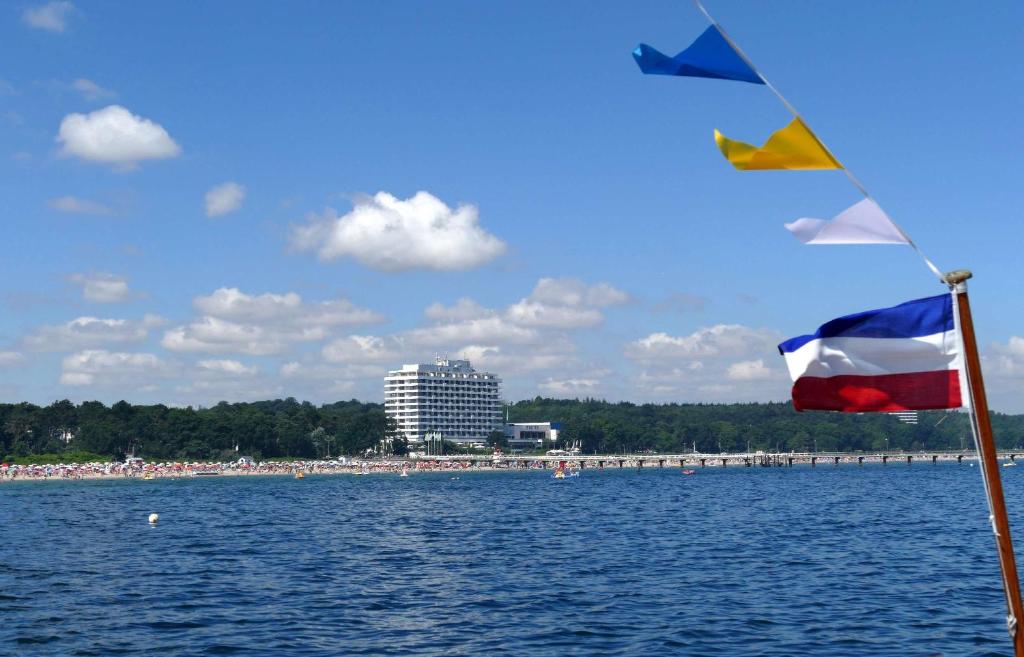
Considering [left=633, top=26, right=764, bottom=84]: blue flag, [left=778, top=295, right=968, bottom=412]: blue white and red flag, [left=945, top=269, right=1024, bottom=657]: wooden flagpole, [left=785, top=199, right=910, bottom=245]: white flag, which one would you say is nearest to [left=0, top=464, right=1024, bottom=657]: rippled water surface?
[left=778, top=295, right=968, bottom=412]: blue white and red flag

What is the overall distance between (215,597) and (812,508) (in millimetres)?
59999

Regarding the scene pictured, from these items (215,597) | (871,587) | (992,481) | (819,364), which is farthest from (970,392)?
(215,597)

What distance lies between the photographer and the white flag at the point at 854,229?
10109 mm

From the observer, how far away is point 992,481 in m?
10.1

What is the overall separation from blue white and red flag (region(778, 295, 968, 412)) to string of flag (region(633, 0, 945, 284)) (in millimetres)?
970

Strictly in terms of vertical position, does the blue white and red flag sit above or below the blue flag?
below

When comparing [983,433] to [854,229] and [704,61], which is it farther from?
[704,61]

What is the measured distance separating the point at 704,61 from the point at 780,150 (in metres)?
1.27

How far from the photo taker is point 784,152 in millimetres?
10508

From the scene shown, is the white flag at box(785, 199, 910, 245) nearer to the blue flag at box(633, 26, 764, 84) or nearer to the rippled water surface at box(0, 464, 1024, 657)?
the blue flag at box(633, 26, 764, 84)

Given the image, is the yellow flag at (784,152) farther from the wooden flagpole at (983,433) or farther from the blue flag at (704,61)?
the wooden flagpole at (983,433)

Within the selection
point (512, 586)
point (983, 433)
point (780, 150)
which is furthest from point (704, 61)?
point (512, 586)

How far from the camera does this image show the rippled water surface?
87.3 feet

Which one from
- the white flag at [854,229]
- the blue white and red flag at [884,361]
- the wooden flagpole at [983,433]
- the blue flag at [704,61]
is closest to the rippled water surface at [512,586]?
the blue white and red flag at [884,361]
